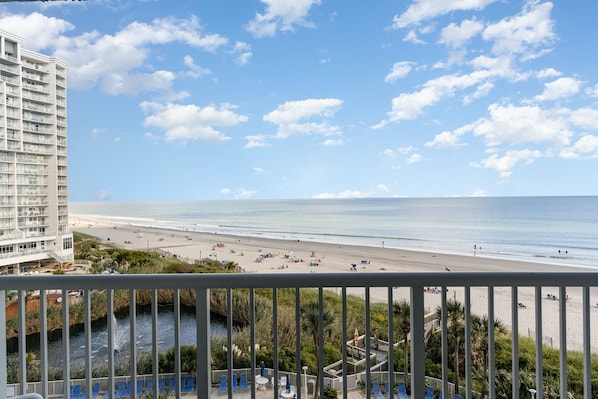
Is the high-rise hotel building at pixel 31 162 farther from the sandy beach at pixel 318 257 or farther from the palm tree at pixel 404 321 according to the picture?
the palm tree at pixel 404 321

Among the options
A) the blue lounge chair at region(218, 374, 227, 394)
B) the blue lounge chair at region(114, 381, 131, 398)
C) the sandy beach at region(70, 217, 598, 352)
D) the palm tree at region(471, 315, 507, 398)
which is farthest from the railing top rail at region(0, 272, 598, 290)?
the sandy beach at region(70, 217, 598, 352)

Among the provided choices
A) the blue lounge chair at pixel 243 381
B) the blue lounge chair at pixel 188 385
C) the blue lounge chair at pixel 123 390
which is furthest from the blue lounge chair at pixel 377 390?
the blue lounge chair at pixel 123 390

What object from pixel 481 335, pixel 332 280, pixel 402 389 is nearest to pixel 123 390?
pixel 402 389

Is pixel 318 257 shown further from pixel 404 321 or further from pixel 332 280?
pixel 332 280

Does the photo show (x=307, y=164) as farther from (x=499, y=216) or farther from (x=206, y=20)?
(x=499, y=216)

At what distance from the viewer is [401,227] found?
4.93 meters

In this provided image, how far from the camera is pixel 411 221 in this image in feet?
15.8

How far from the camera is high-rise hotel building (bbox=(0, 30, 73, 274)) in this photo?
9.07ft

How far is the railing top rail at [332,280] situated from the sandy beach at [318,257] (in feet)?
6.10

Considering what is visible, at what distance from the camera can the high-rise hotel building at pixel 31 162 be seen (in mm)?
2766

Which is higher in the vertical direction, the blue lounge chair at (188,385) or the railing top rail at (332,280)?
the railing top rail at (332,280)

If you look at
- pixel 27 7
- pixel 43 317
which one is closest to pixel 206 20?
pixel 27 7

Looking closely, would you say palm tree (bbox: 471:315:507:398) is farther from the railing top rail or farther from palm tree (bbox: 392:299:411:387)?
the railing top rail

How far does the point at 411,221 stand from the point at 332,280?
3.61 meters
